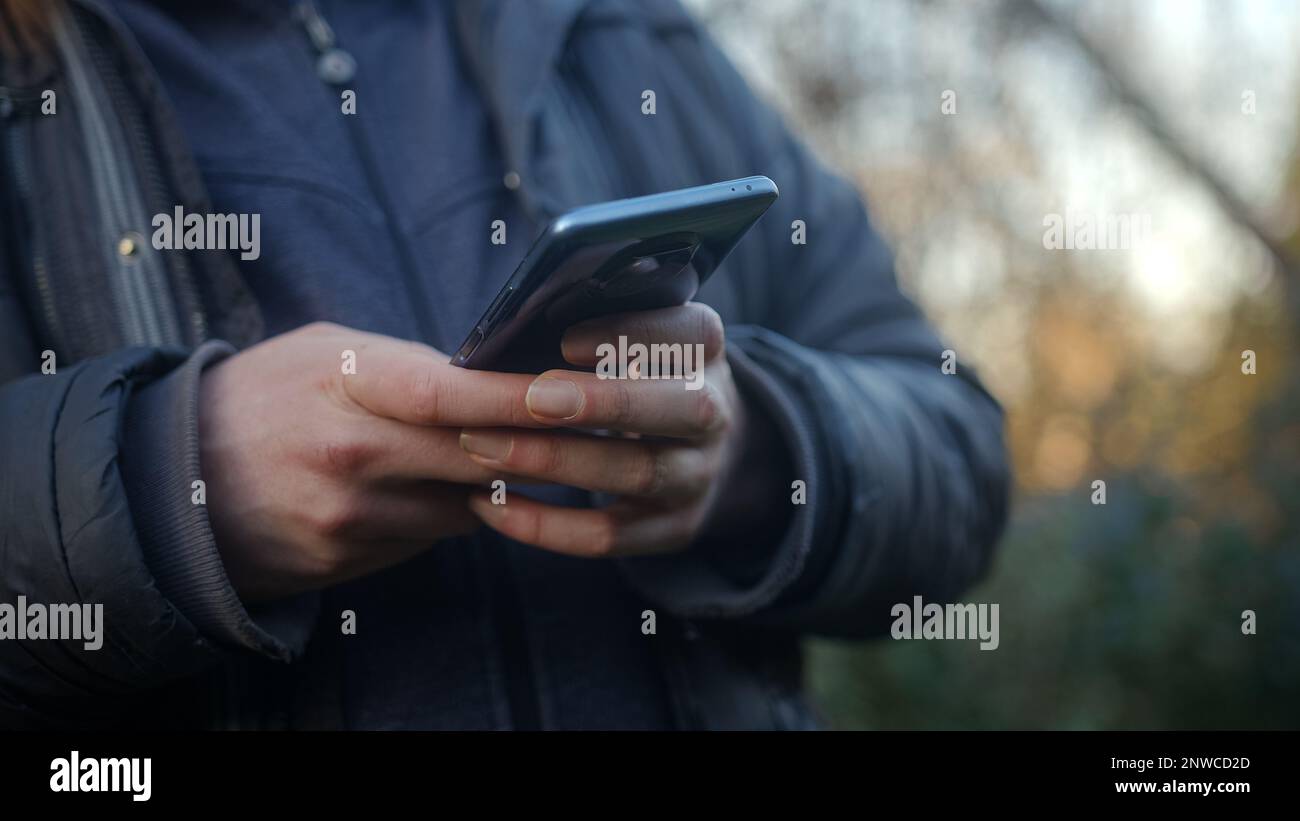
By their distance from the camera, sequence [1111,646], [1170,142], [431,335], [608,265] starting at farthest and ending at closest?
[1170,142] → [1111,646] → [431,335] → [608,265]

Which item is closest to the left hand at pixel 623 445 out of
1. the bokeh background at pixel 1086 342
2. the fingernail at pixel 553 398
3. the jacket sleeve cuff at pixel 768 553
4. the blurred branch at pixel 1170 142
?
the fingernail at pixel 553 398

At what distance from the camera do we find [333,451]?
0.93 meters

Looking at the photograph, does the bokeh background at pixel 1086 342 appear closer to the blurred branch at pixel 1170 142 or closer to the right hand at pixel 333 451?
the blurred branch at pixel 1170 142

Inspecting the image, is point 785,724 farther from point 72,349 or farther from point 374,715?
point 72,349

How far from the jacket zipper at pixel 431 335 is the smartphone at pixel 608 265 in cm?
35

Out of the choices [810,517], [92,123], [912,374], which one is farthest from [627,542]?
[92,123]

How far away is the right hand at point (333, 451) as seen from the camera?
0.89 meters

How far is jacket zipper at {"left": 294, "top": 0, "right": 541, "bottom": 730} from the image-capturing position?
115 cm

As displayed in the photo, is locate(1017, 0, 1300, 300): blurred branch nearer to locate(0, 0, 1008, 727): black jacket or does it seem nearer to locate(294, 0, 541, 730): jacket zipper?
locate(0, 0, 1008, 727): black jacket

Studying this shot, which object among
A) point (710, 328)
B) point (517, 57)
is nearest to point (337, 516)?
point (710, 328)

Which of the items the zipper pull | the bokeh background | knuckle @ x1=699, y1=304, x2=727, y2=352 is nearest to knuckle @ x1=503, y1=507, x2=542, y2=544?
knuckle @ x1=699, y1=304, x2=727, y2=352

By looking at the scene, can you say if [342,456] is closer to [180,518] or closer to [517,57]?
[180,518]

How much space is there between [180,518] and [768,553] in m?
0.68
